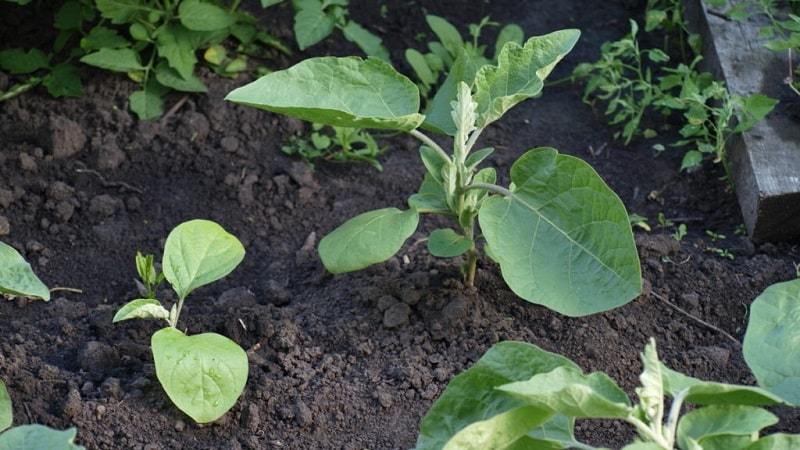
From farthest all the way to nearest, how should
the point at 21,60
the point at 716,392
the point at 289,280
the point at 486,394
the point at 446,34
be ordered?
the point at 446,34 < the point at 21,60 < the point at 289,280 < the point at 486,394 < the point at 716,392

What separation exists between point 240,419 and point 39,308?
77 cm

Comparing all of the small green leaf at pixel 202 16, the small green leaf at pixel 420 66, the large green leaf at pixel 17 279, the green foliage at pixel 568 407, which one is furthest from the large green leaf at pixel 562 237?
the small green leaf at pixel 202 16

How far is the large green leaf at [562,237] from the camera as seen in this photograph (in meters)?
2.48

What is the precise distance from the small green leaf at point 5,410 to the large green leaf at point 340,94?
82 centimetres

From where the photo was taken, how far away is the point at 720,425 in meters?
1.99

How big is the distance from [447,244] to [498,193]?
19 centimetres

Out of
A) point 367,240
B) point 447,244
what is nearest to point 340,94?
point 367,240

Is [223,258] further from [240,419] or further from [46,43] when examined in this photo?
[46,43]

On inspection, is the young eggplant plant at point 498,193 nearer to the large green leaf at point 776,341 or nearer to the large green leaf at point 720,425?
the large green leaf at point 776,341

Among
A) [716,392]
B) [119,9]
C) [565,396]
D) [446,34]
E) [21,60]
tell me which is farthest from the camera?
[446,34]

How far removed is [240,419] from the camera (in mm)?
2547

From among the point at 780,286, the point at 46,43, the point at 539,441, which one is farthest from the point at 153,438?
the point at 46,43

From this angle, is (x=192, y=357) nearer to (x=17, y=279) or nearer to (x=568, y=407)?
(x=17, y=279)

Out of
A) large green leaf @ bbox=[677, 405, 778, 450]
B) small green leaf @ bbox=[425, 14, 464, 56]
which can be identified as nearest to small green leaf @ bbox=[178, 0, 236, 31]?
small green leaf @ bbox=[425, 14, 464, 56]
